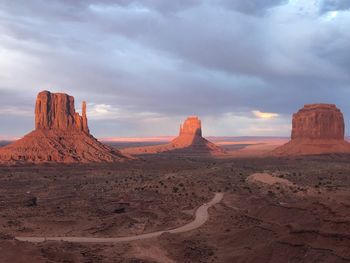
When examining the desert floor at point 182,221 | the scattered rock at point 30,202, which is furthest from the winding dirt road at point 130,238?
the scattered rock at point 30,202

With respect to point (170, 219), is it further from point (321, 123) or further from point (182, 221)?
point (321, 123)

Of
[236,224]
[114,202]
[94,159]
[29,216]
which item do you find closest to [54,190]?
[114,202]

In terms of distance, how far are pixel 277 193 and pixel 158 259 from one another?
1185 inches

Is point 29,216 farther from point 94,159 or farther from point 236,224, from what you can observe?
point 94,159

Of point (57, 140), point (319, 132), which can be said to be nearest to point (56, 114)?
point (57, 140)

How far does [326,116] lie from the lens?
542ft

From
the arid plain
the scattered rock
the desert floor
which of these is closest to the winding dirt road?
the arid plain

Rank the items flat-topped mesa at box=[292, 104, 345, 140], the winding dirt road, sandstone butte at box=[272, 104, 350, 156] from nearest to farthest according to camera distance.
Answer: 1. the winding dirt road
2. sandstone butte at box=[272, 104, 350, 156]
3. flat-topped mesa at box=[292, 104, 345, 140]

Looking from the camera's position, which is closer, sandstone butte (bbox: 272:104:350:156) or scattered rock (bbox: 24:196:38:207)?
scattered rock (bbox: 24:196:38:207)

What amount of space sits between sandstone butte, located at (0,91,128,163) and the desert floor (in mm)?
46101

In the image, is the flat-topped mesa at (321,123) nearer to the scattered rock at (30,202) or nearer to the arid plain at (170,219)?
the arid plain at (170,219)

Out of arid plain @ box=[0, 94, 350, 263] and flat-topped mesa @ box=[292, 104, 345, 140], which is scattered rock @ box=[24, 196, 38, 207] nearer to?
arid plain @ box=[0, 94, 350, 263]

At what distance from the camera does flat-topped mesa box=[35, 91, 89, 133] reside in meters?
139

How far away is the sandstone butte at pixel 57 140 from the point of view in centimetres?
12275
